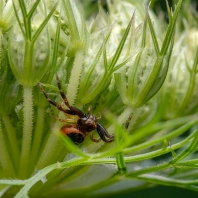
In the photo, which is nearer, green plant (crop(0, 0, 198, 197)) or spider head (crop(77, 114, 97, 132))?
green plant (crop(0, 0, 198, 197))

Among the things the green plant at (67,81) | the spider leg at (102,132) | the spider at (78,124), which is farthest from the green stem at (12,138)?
the spider leg at (102,132)

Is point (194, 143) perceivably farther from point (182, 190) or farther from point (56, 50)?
point (182, 190)

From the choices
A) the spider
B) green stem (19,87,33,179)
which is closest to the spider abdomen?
the spider

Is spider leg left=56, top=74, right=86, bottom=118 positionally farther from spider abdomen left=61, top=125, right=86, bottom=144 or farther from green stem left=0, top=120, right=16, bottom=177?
green stem left=0, top=120, right=16, bottom=177

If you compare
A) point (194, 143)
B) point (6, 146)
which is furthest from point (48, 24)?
point (194, 143)

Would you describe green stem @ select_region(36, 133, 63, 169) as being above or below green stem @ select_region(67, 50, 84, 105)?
below
